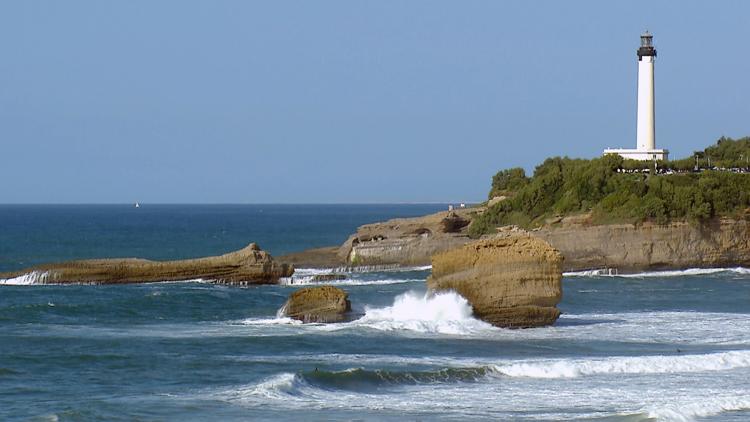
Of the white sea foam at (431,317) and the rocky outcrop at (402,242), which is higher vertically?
the rocky outcrop at (402,242)

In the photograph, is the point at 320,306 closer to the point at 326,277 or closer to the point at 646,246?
the point at 326,277

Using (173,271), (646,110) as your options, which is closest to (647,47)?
(646,110)

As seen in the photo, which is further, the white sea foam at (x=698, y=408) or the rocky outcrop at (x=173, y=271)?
the rocky outcrop at (x=173, y=271)

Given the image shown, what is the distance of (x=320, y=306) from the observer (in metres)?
32.6

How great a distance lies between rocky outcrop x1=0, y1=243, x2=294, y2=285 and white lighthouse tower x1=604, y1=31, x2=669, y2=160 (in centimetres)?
2785

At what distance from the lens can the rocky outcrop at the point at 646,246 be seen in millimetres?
53344

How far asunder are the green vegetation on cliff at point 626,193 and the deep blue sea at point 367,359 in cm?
1133

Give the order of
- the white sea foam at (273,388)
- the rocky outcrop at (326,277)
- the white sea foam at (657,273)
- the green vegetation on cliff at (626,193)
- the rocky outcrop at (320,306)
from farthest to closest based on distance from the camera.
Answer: the green vegetation on cliff at (626,193) < the white sea foam at (657,273) < the rocky outcrop at (326,277) < the rocky outcrop at (320,306) < the white sea foam at (273,388)

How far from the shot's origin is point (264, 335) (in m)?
30.4

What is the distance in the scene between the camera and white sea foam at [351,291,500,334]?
31.2 m

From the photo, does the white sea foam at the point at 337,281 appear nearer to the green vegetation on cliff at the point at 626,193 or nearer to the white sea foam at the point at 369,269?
the white sea foam at the point at 369,269

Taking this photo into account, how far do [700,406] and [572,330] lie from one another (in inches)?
404

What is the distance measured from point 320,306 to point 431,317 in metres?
2.80

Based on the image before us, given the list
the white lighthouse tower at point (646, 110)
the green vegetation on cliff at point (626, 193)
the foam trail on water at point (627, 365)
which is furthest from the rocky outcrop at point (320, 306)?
the white lighthouse tower at point (646, 110)
